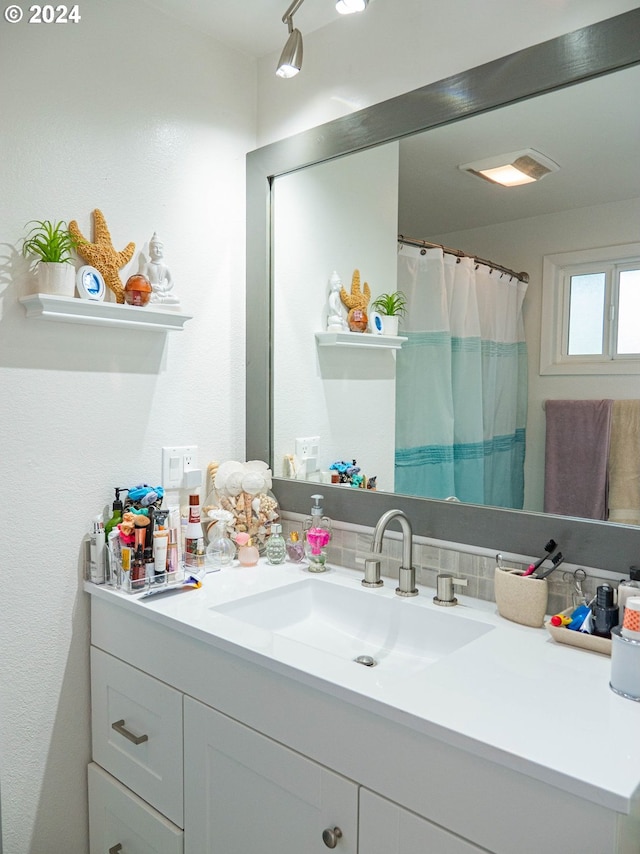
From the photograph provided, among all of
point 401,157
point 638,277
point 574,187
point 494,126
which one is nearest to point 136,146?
point 401,157

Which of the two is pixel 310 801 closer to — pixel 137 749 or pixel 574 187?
pixel 137 749

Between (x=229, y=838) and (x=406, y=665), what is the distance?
0.49 meters

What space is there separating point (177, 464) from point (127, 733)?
2.32 ft

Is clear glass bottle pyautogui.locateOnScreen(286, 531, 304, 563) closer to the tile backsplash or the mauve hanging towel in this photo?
the tile backsplash

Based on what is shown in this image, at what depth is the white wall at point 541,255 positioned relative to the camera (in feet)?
4.23

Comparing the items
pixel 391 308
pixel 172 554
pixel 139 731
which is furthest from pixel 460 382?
pixel 139 731

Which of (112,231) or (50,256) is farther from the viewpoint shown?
(112,231)

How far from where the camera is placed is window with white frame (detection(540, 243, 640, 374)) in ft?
4.19

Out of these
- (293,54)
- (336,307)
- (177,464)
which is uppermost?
(293,54)

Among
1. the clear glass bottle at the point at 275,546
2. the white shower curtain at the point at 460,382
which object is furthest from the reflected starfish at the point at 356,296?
the clear glass bottle at the point at 275,546

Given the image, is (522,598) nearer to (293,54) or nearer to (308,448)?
(308,448)

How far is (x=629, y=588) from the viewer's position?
3.83 ft

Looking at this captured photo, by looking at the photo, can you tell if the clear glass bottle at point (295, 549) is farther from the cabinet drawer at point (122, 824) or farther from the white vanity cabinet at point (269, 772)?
the cabinet drawer at point (122, 824)

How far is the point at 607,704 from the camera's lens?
3.24 feet
